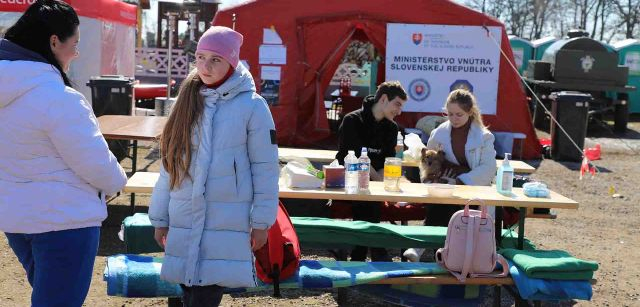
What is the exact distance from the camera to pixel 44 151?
2.71 m

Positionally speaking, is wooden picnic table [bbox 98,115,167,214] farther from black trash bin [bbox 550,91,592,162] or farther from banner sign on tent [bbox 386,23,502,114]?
black trash bin [bbox 550,91,592,162]

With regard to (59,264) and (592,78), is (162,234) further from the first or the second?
(592,78)

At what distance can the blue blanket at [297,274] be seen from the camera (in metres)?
3.87

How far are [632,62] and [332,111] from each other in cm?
859

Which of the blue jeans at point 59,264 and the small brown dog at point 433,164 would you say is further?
the small brown dog at point 433,164

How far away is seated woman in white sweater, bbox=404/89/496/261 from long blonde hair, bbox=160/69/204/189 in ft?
8.94

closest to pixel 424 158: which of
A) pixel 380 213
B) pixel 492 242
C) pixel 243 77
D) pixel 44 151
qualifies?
pixel 380 213

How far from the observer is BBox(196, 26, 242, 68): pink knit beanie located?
2969 millimetres

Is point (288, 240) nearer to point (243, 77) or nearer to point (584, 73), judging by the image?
point (243, 77)

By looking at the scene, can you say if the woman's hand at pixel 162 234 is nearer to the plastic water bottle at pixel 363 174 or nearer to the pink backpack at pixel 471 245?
the pink backpack at pixel 471 245

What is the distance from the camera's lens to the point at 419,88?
11.7 m

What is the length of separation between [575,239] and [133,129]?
171 inches

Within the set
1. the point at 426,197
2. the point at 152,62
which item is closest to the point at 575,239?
the point at 426,197

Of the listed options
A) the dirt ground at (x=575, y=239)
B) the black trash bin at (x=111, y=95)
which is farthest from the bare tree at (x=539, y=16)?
the black trash bin at (x=111, y=95)
